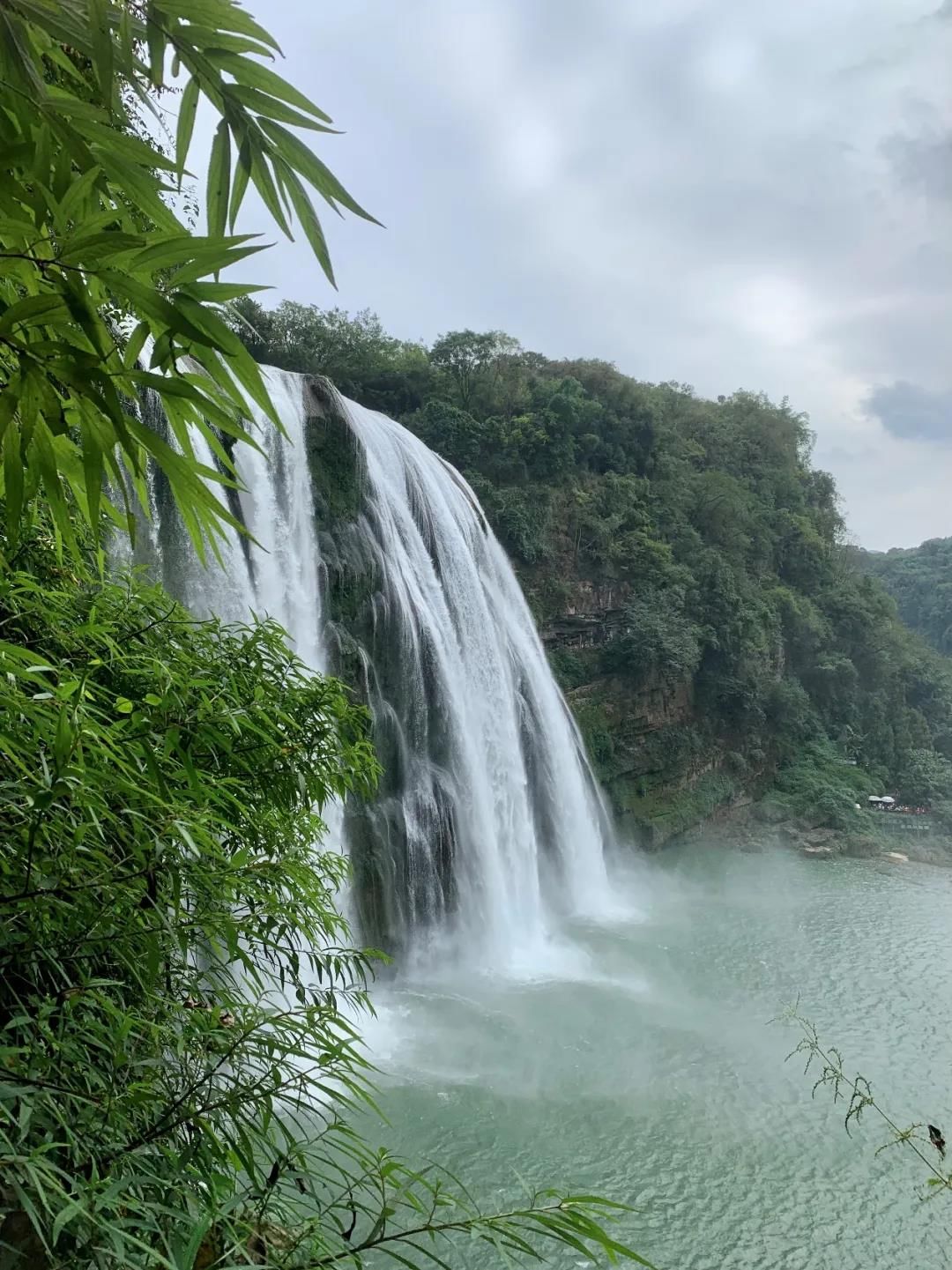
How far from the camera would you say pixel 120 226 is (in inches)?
28.7

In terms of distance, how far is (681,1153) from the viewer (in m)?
4.98

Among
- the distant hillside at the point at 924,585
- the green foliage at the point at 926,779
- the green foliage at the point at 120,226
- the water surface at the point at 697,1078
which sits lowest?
the water surface at the point at 697,1078

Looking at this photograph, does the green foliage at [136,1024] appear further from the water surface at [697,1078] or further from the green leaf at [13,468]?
the water surface at [697,1078]

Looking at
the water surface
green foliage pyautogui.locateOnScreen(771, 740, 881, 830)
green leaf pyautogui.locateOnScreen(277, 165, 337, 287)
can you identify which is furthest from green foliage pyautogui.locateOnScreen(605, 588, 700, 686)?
green leaf pyautogui.locateOnScreen(277, 165, 337, 287)

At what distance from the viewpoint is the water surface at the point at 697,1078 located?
14.5 ft

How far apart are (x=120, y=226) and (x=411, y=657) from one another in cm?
771

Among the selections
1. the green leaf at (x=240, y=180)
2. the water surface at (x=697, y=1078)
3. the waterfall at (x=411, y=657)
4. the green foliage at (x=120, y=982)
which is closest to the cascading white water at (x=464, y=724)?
the waterfall at (x=411, y=657)

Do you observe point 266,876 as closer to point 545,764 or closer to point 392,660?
point 392,660

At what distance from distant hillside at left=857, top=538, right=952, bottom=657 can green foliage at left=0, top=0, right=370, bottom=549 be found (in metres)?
29.4

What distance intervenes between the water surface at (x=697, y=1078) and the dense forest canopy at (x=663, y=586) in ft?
16.3

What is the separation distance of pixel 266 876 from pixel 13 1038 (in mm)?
468

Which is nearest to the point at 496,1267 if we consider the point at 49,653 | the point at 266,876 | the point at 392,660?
the point at 266,876

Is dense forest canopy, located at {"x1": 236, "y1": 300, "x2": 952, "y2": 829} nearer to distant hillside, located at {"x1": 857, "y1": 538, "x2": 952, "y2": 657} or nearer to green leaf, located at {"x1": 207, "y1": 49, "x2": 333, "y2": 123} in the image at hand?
distant hillside, located at {"x1": 857, "y1": 538, "x2": 952, "y2": 657}

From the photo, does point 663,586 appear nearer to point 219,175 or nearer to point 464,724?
point 464,724
